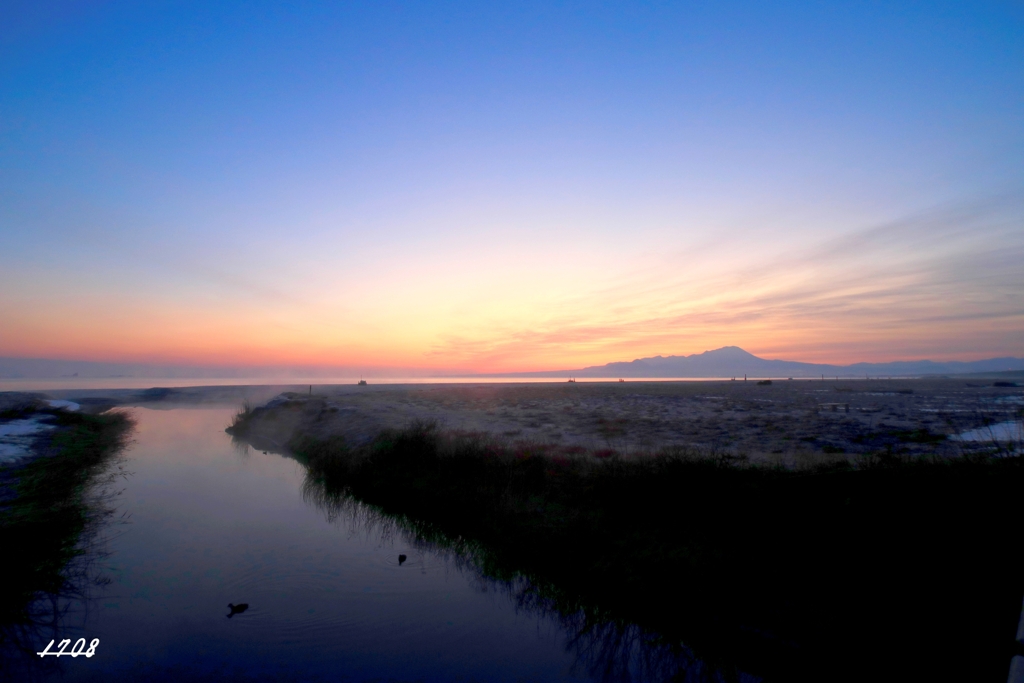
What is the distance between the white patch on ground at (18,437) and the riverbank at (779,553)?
699 inches

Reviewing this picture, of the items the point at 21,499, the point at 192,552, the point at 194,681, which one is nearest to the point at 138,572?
the point at 192,552

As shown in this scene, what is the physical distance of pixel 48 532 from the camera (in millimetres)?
11062

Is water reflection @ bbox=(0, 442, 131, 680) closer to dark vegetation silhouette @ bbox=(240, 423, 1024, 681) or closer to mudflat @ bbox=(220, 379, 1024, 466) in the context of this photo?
dark vegetation silhouette @ bbox=(240, 423, 1024, 681)

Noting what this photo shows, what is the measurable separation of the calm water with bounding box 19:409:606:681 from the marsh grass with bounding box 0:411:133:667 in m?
0.41

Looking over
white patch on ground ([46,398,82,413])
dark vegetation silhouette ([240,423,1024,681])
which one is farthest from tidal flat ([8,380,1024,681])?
white patch on ground ([46,398,82,413])

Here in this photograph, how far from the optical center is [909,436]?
2003 centimetres

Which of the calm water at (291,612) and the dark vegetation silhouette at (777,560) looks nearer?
the dark vegetation silhouette at (777,560)

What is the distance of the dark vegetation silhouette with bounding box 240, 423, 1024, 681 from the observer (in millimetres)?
6180

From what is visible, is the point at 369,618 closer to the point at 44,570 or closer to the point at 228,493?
the point at 44,570

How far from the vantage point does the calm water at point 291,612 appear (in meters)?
6.86

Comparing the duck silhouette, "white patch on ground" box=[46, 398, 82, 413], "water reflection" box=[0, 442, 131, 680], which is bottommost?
the duck silhouette

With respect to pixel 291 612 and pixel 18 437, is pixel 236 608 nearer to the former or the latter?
pixel 291 612

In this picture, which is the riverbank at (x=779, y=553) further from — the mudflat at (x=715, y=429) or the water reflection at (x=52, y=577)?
the water reflection at (x=52, y=577)

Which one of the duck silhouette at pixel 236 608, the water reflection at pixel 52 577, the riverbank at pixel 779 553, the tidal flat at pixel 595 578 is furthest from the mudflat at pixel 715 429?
the duck silhouette at pixel 236 608
